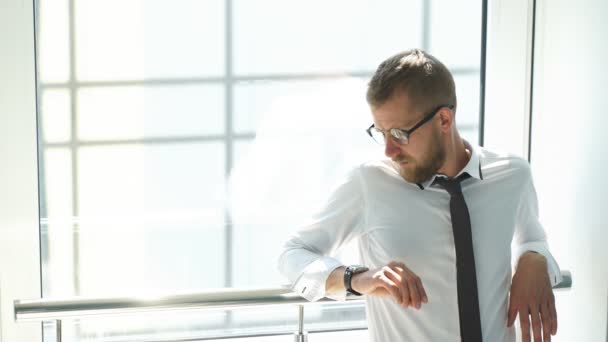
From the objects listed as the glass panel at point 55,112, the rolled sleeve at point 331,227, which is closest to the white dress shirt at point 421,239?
the rolled sleeve at point 331,227

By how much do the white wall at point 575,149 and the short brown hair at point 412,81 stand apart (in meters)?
0.51

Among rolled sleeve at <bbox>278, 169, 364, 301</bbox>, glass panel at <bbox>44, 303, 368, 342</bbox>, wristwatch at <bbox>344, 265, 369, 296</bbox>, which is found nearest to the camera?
wristwatch at <bbox>344, 265, 369, 296</bbox>

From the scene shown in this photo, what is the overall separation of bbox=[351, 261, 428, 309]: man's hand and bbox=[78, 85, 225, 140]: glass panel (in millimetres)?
753

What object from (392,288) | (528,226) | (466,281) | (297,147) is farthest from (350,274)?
(297,147)

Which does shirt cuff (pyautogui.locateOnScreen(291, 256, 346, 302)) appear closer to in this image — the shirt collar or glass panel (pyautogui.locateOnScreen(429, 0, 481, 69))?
the shirt collar

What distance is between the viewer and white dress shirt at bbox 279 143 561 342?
6.15 ft

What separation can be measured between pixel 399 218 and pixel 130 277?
78 centimetres

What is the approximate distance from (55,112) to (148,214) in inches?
13.3

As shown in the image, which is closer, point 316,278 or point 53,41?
point 316,278

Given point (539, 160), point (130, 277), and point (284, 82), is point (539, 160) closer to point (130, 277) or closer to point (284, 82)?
point (284, 82)

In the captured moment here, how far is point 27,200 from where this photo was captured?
84.6 inches

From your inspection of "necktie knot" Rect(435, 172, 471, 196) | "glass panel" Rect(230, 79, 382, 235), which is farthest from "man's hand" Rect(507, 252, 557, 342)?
"glass panel" Rect(230, 79, 382, 235)

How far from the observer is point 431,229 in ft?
6.18

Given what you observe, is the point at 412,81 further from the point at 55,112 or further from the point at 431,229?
the point at 55,112
